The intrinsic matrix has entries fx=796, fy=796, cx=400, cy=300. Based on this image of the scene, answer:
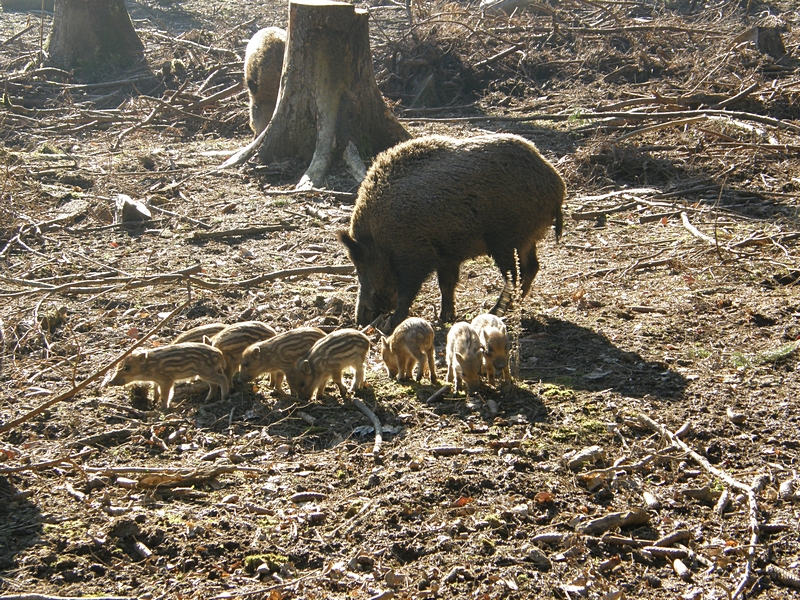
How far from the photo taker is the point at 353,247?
7570 millimetres

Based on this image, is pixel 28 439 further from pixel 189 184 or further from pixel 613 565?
pixel 189 184

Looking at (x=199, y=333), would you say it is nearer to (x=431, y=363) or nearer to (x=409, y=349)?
(x=409, y=349)

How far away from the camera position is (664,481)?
434cm

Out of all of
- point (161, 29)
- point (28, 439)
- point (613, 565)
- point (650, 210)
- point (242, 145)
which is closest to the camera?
point (613, 565)

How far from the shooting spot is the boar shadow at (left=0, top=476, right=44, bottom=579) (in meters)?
3.73

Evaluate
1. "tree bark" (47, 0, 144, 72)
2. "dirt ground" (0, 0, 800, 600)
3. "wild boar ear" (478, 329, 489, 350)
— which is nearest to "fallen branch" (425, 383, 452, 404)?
"dirt ground" (0, 0, 800, 600)

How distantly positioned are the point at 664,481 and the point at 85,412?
377cm

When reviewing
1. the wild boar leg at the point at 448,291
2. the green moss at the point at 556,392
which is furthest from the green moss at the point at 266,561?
the wild boar leg at the point at 448,291

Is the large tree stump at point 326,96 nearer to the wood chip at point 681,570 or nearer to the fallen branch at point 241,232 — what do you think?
the fallen branch at point 241,232

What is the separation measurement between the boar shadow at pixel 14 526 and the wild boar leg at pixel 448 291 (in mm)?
4120

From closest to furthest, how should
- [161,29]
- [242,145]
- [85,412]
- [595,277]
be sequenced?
[85,412] → [595,277] → [242,145] → [161,29]

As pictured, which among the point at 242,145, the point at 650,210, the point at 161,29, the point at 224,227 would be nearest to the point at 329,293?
the point at 224,227

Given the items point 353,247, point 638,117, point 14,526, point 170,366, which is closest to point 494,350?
point 170,366

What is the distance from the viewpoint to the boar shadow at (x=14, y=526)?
3.73m
